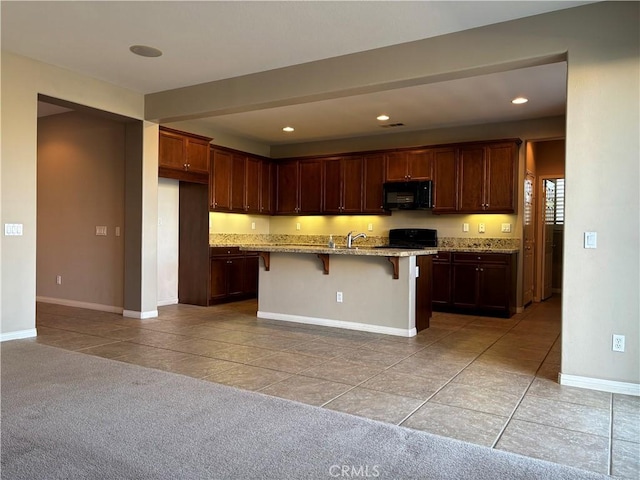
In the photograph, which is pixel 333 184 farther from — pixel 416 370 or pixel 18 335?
pixel 18 335

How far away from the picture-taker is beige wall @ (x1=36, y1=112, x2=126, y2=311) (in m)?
6.27

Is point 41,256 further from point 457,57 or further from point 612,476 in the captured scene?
point 612,476

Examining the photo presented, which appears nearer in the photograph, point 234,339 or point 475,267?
point 234,339

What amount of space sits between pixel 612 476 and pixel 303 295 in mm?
3896

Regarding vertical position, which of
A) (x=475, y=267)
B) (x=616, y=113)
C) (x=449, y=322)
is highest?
(x=616, y=113)

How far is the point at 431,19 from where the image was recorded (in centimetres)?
365

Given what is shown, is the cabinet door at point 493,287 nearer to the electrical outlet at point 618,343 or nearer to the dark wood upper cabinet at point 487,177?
the dark wood upper cabinet at point 487,177

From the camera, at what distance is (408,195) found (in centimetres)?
720

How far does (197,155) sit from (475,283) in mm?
4305

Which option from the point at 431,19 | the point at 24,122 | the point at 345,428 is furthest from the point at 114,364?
the point at 431,19

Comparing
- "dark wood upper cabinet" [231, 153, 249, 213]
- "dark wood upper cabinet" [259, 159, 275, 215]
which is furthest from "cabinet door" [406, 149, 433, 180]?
"dark wood upper cabinet" [231, 153, 249, 213]

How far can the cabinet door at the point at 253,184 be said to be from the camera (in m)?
7.98

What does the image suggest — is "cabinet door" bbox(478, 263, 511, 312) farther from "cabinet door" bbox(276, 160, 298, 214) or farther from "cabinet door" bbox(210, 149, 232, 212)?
"cabinet door" bbox(210, 149, 232, 212)

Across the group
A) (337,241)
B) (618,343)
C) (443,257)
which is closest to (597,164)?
(618,343)
